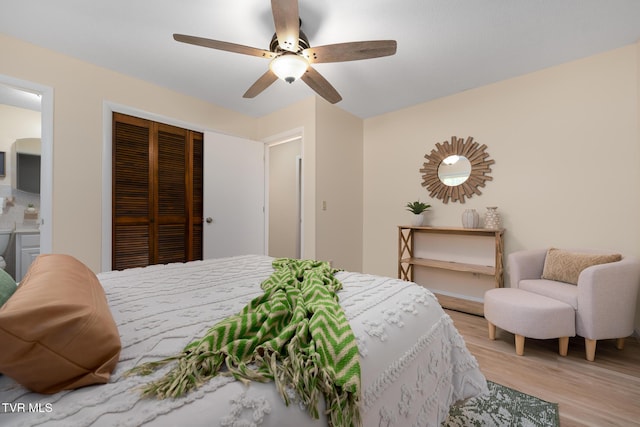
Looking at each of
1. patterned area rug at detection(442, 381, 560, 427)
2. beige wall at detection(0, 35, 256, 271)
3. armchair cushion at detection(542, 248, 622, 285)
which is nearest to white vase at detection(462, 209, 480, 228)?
armchair cushion at detection(542, 248, 622, 285)

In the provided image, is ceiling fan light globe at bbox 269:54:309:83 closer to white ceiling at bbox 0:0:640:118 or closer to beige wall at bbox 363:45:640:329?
white ceiling at bbox 0:0:640:118

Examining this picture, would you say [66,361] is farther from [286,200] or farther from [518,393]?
[286,200]

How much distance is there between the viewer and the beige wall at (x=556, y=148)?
2.23m

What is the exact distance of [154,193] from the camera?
2.95 metres

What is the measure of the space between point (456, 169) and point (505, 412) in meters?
2.43

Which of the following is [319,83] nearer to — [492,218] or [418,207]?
[418,207]

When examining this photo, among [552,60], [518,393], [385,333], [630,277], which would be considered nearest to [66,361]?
[385,333]

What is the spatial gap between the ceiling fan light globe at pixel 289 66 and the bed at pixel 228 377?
4.45 feet

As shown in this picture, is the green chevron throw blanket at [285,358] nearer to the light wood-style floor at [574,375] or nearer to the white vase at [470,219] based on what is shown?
the light wood-style floor at [574,375]

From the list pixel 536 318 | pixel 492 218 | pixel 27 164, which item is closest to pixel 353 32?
pixel 492 218

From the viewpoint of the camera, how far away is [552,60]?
2.42m

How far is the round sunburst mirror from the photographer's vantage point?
293 centimetres

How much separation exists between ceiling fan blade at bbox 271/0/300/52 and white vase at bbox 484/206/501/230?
2453 millimetres

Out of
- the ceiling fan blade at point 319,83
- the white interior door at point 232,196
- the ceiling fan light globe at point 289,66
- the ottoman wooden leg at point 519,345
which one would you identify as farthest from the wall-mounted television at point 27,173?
the ottoman wooden leg at point 519,345
